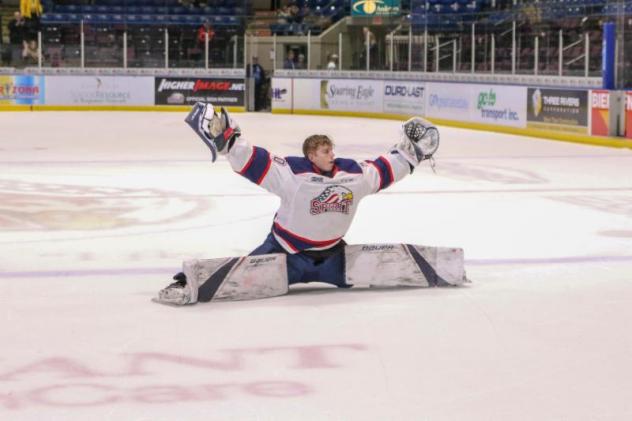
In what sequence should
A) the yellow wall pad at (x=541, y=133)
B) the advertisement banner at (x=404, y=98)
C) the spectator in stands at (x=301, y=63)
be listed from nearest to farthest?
the yellow wall pad at (x=541, y=133)
the advertisement banner at (x=404, y=98)
the spectator in stands at (x=301, y=63)

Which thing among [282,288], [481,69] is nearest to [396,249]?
[282,288]

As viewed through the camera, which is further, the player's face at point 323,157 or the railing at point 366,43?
the railing at point 366,43

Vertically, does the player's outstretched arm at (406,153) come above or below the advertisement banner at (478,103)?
below

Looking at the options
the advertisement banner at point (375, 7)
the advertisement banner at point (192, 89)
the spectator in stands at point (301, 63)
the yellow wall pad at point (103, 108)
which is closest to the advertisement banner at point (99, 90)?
the yellow wall pad at point (103, 108)

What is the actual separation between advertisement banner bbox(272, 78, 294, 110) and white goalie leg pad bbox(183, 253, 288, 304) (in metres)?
20.8

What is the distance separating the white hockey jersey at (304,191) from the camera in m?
5.49

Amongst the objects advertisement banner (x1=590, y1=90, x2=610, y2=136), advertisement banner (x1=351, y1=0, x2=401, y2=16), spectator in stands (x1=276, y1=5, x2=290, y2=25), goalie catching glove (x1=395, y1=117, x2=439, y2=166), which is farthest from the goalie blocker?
spectator in stands (x1=276, y1=5, x2=290, y2=25)

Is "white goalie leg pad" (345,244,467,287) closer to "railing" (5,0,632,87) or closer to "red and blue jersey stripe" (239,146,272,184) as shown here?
"red and blue jersey stripe" (239,146,272,184)

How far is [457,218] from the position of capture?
28.9 ft

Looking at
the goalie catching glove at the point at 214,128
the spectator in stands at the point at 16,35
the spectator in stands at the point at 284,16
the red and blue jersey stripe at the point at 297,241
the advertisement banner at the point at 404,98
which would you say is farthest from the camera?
the spectator in stands at the point at 284,16

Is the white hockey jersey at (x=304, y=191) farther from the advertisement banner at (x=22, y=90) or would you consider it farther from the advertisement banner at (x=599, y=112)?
the advertisement banner at (x=22, y=90)

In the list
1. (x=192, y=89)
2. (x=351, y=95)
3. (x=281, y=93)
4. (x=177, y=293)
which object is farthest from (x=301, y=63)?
(x=177, y=293)

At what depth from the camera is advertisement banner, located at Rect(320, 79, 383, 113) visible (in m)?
24.2

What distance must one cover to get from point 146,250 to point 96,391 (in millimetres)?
3295
